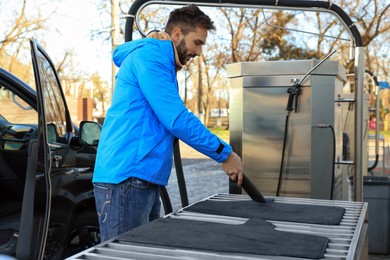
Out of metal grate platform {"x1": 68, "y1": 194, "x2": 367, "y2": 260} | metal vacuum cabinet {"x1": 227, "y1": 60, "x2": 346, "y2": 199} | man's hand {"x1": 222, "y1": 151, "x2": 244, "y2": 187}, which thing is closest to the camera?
metal grate platform {"x1": 68, "y1": 194, "x2": 367, "y2": 260}

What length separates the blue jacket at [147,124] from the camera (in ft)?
8.48

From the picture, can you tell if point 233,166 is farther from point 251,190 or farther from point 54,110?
point 54,110

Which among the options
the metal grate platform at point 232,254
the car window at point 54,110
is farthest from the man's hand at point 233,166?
the car window at point 54,110

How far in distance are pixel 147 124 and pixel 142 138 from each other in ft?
0.24

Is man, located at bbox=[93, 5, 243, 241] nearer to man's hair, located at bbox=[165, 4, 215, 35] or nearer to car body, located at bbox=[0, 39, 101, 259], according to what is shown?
man's hair, located at bbox=[165, 4, 215, 35]

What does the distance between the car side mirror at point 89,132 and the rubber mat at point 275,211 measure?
1444 mm

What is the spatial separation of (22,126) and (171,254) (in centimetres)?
281

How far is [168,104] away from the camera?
2576mm

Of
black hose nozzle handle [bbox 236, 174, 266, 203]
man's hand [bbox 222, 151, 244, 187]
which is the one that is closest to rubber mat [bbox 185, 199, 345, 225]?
black hose nozzle handle [bbox 236, 174, 266, 203]

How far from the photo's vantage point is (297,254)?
5.94 ft

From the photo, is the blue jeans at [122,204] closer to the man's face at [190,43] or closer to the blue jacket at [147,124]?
the blue jacket at [147,124]

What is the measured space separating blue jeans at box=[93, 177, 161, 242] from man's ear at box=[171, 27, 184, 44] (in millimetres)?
753

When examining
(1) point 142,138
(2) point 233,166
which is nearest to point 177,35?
(1) point 142,138

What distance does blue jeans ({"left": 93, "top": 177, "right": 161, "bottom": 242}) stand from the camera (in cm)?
271
